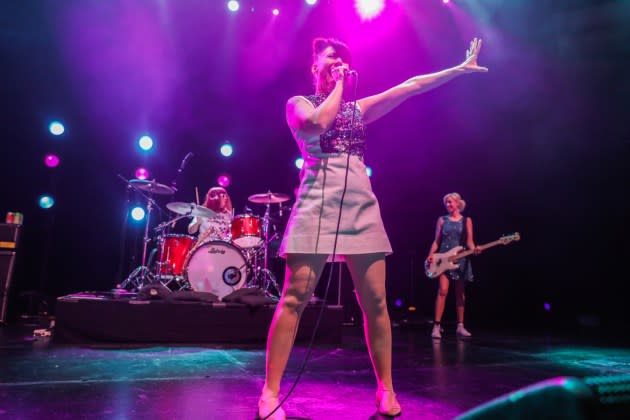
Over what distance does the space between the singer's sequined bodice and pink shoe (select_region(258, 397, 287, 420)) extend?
1.22 meters

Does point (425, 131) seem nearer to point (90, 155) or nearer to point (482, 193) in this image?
point (482, 193)

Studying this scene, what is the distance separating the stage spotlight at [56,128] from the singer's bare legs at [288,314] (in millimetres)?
7525

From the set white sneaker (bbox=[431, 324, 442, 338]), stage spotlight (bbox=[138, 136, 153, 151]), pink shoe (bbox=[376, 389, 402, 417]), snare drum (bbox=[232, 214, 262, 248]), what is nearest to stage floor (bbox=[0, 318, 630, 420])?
pink shoe (bbox=[376, 389, 402, 417])

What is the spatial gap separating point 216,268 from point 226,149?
3.78 m

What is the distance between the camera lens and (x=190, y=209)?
6277mm

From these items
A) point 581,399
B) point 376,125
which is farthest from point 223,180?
point 581,399

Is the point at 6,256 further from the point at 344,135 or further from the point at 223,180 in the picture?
the point at 344,135

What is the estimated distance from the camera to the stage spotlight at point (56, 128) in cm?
774

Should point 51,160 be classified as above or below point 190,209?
above

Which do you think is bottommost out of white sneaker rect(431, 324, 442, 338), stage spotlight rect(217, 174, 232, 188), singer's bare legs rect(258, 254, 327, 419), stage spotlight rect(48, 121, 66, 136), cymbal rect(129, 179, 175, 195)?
white sneaker rect(431, 324, 442, 338)

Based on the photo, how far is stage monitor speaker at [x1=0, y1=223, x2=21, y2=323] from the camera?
6.10 meters

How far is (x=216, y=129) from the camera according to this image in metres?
9.09

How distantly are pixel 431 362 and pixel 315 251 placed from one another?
240 centimetres

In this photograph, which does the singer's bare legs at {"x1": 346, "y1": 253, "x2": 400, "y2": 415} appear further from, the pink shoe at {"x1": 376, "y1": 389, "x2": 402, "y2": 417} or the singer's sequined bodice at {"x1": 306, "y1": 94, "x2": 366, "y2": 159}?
the singer's sequined bodice at {"x1": 306, "y1": 94, "x2": 366, "y2": 159}
